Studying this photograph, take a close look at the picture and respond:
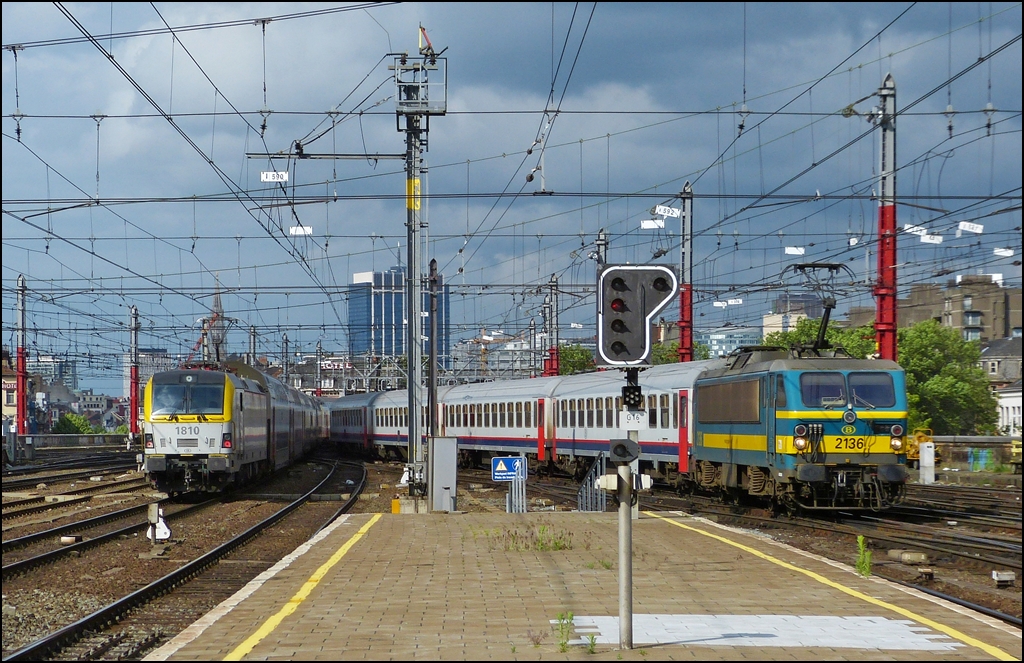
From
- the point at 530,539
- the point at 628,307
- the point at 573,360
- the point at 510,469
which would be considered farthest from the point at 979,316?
the point at 628,307

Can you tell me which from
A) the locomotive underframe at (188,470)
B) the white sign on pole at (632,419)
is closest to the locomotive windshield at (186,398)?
the locomotive underframe at (188,470)

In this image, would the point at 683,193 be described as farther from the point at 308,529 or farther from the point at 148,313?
the point at 148,313

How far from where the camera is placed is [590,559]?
14.3 metres

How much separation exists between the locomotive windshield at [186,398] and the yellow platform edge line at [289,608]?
40.6 feet

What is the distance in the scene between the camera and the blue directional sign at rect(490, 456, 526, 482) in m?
22.7

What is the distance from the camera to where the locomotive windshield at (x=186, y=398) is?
28.0 metres

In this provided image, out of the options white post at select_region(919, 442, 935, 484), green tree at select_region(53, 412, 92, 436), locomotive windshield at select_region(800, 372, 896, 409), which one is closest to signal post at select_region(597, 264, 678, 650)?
locomotive windshield at select_region(800, 372, 896, 409)

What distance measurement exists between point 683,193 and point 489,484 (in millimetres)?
11732

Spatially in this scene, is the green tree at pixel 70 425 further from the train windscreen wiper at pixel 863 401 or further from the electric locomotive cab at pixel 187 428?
the train windscreen wiper at pixel 863 401

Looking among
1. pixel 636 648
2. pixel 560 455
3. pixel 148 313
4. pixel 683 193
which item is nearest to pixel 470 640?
pixel 636 648

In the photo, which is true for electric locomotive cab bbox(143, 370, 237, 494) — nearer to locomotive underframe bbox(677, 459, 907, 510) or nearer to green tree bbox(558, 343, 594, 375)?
locomotive underframe bbox(677, 459, 907, 510)

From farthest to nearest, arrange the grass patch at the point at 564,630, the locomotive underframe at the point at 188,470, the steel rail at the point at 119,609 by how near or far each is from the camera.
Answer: the locomotive underframe at the point at 188,470
the steel rail at the point at 119,609
the grass patch at the point at 564,630

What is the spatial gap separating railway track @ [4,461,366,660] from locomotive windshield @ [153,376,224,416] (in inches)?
337

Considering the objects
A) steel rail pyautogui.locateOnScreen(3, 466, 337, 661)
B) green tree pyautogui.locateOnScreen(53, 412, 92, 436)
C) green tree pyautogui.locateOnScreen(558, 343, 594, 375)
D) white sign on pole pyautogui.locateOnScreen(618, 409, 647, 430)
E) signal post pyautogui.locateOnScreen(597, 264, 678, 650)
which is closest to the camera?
signal post pyautogui.locateOnScreen(597, 264, 678, 650)
